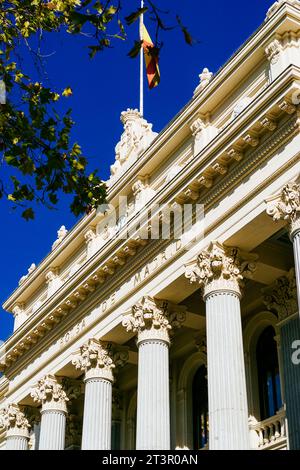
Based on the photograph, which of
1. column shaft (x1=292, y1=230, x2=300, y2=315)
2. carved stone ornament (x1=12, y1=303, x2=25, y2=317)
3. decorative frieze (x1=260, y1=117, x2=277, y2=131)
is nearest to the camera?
column shaft (x1=292, y1=230, x2=300, y2=315)

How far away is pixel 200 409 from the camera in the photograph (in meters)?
28.7

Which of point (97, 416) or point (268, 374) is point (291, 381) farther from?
point (97, 416)

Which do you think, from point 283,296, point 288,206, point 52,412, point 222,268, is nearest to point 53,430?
point 52,412

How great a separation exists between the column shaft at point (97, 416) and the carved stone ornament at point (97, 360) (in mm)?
235

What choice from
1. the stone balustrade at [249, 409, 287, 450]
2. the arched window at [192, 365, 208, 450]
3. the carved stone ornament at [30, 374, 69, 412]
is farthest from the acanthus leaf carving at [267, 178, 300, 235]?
the carved stone ornament at [30, 374, 69, 412]

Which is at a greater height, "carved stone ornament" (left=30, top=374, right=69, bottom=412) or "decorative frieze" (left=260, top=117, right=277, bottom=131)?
"decorative frieze" (left=260, top=117, right=277, bottom=131)

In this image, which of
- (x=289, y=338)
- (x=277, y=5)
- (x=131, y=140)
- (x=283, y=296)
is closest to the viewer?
(x=277, y=5)

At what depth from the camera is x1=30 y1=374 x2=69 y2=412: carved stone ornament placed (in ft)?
101

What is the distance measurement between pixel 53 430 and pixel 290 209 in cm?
1459

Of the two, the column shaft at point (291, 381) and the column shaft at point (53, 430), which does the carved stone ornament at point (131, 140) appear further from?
the column shaft at point (291, 381)

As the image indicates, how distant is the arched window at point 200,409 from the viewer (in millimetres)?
27953

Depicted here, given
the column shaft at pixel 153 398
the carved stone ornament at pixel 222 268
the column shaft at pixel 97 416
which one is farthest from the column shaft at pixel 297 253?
the column shaft at pixel 97 416

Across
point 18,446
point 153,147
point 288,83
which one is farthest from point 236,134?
point 18,446

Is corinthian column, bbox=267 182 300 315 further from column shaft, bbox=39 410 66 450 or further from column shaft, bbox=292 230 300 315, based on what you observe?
column shaft, bbox=39 410 66 450
